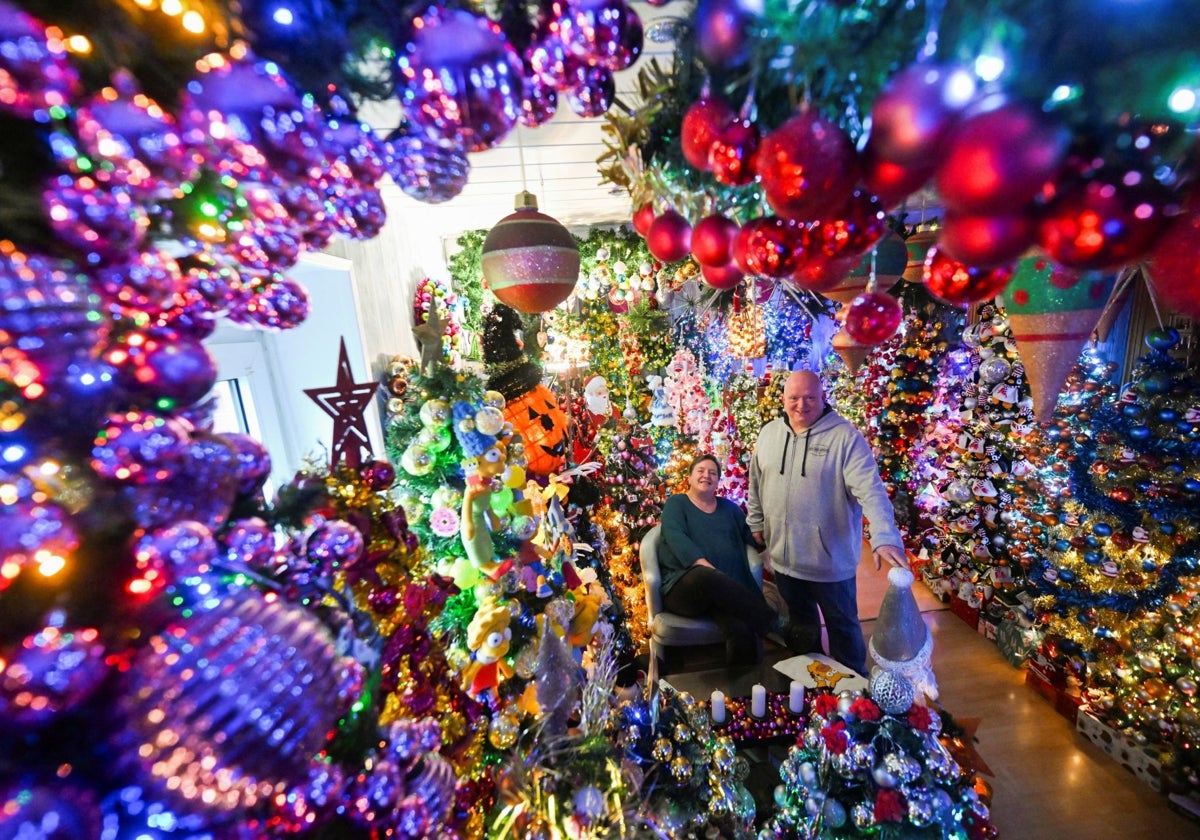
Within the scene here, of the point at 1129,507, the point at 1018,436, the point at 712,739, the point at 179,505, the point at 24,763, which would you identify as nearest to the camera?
the point at 24,763

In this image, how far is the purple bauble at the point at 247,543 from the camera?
53 centimetres

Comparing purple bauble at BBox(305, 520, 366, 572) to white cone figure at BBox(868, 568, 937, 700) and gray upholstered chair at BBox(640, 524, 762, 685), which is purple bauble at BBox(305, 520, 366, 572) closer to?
white cone figure at BBox(868, 568, 937, 700)

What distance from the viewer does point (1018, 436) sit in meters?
2.85

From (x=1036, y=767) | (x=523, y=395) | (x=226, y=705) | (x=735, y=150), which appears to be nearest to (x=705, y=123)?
(x=735, y=150)

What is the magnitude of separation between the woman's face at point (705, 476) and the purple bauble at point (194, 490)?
2.24m

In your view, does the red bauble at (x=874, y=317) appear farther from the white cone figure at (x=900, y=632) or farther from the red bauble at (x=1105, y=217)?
the white cone figure at (x=900, y=632)

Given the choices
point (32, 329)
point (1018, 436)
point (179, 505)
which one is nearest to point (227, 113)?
point (32, 329)

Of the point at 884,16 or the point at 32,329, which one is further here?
the point at 884,16

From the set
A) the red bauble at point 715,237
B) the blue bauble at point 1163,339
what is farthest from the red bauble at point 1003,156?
the blue bauble at point 1163,339

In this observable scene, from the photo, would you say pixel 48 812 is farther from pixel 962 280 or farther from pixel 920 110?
pixel 962 280

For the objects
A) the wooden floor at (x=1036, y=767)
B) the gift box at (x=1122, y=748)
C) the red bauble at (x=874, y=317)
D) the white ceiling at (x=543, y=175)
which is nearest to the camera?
the red bauble at (x=874, y=317)

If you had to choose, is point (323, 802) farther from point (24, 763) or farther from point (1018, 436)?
point (1018, 436)

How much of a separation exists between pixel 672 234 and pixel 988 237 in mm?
519

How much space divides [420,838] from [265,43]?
0.92m
